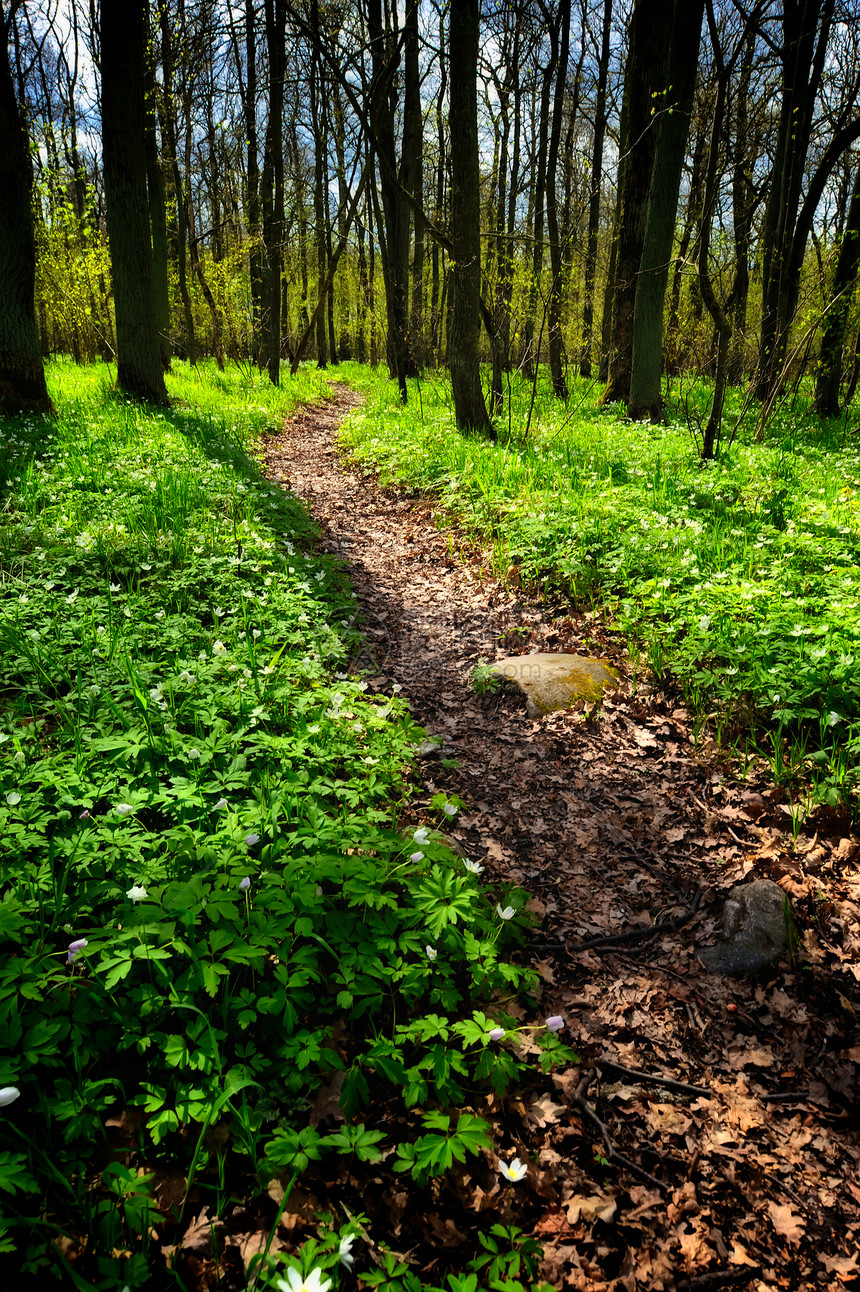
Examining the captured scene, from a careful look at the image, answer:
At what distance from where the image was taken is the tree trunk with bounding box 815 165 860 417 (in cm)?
1007

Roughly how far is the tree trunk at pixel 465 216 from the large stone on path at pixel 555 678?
591cm

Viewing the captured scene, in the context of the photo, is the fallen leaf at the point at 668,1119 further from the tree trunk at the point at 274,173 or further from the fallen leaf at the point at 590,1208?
the tree trunk at the point at 274,173

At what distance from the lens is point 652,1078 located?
2.00 metres

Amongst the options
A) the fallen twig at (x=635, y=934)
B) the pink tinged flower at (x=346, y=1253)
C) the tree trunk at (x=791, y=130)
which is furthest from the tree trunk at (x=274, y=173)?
the pink tinged flower at (x=346, y=1253)

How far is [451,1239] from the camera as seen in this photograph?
5.12 feet

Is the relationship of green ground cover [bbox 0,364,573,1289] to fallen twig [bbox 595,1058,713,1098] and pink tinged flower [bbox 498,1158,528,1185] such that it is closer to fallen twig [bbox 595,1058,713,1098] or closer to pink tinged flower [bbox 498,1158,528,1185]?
pink tinged flower [bbox 498,1158,528,1185]

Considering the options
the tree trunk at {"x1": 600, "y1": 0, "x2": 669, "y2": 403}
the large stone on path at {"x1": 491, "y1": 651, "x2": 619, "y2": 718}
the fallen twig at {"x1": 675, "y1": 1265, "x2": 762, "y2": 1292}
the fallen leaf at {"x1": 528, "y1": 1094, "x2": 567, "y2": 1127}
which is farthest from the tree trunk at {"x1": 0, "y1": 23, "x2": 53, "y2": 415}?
the fallen twig at {"x1": 675, "y1": 1265, "x2": 762, "y2": 1292}

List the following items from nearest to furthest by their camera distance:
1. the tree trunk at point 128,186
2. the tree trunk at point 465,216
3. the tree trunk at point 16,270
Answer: the tree trunk at point 16,270 → the tree trunk at point 465,216 → the tree trunk at point 128,186

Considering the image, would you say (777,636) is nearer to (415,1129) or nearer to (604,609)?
(604,609)

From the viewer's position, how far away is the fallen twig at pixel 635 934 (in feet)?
8.16

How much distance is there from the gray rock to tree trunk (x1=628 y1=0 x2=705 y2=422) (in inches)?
342

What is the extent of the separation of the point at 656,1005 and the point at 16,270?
9.92 m

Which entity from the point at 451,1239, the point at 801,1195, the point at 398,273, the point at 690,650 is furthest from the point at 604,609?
the point at 398,273

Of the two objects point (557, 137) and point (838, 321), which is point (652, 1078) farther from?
point (557, 137)
